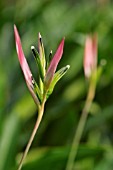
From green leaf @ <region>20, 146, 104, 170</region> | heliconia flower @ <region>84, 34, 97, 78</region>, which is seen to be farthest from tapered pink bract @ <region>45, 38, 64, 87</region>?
green leaf @ <region>20, 146, 104, 170</region>

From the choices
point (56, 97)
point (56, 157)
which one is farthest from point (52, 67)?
point (56, 97)

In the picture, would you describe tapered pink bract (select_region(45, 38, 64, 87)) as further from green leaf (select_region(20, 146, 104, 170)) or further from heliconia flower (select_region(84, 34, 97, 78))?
green leaf (select_region(20, 146, 104, 170))

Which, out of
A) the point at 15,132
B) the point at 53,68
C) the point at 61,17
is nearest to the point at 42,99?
the point at 53,68

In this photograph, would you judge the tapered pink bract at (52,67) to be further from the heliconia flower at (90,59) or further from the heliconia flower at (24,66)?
the heliconia flower at (90,59)

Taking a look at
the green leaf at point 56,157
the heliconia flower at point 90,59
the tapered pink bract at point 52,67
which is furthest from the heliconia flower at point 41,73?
the green leaf at point 56,157

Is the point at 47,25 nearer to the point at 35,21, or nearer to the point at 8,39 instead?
the point at 35,21

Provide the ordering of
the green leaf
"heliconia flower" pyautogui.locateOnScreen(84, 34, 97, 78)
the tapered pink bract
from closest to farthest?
the tapered pink bract
"heliconia flower" pyautogui.locateOnScreen(84, 34, 97, 78)
the green leaf

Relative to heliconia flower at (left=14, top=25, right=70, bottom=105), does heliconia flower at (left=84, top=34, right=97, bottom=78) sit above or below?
below

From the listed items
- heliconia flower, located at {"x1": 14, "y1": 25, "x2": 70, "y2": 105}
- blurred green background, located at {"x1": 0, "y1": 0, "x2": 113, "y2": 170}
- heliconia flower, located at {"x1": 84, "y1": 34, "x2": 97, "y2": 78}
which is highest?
heliconia flower, located at {"x1": 14, "y1": 25, "x2": 70, "y2": 105}

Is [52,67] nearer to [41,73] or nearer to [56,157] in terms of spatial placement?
[41,73]
